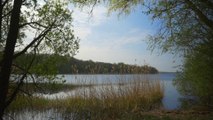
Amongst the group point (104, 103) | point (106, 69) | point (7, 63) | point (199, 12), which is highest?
point (199, 12)

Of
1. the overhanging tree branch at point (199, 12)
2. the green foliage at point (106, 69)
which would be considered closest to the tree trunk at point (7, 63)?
the overhanging tree branch at point (199, 12)

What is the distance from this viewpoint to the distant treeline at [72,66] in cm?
758

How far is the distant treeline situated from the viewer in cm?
758

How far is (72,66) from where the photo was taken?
19.0 metres

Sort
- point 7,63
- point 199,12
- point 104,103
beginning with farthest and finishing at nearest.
A: point 104,103 → point 199,12 → point 7,63

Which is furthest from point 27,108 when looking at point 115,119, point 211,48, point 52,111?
point 211,48

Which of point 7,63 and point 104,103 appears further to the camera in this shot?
point 104,103

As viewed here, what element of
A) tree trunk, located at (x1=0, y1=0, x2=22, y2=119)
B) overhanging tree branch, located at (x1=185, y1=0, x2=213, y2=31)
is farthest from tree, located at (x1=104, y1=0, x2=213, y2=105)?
tree trunk, located at (x1=0, y1=0, x2=22, y2=119)

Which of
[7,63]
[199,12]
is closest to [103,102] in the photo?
[199,12]

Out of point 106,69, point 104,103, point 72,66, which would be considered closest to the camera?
point 104,103

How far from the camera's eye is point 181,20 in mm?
13133

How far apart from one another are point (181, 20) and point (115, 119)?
5141mm

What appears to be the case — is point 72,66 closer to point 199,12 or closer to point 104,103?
point 104,103

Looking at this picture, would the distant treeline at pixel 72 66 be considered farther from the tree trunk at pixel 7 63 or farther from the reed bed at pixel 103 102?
the tree trunk at pixel 7 63
